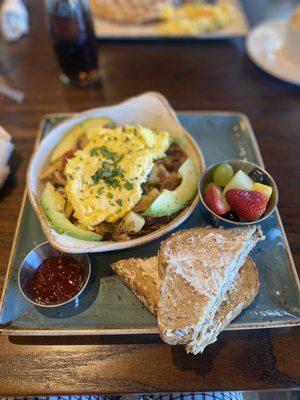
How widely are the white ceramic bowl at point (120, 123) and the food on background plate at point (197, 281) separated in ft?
0.36

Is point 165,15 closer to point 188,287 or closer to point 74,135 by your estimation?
point 74,135

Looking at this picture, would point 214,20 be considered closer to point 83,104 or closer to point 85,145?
point 83,104

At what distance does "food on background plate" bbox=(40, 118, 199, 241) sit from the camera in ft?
5.59

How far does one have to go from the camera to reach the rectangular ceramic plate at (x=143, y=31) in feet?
9.95

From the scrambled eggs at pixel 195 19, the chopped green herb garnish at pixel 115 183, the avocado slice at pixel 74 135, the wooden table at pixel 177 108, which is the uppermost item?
the scrambled eggs at pixel 195 19

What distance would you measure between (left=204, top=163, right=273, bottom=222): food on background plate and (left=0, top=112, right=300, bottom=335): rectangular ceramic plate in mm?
184

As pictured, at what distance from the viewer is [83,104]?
267cm

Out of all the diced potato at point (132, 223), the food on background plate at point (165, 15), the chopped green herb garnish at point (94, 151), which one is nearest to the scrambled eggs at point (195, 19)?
the food on background plate at point (165, 15)

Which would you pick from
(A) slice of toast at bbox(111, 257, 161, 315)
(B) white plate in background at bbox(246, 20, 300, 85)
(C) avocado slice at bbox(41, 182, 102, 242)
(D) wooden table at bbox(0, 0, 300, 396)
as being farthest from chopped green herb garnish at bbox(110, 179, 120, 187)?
(B) white plate in background at bbox(246, 20, 300, 85)

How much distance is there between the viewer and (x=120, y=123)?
88.1 inches

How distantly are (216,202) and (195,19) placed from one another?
7.05ft

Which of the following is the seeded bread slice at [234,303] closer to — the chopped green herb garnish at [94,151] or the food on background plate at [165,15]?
the chopped green herb garnish at [94,151]

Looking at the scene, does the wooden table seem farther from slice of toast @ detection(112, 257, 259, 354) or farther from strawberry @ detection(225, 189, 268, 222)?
strawberry @ detection(225, 189, 268, 222)

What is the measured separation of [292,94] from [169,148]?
1269mm
